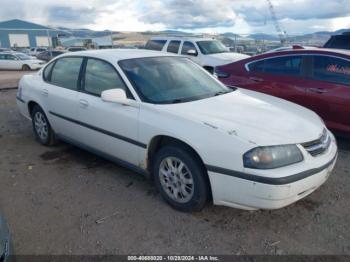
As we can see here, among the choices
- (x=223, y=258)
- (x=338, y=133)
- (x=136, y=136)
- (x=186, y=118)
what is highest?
(x=186, y=118)

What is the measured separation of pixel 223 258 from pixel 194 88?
1.98 meters

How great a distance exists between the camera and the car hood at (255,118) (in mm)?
2840

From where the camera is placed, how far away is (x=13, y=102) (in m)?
8.82

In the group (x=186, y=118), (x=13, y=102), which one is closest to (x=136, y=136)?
(x=186, y=118)

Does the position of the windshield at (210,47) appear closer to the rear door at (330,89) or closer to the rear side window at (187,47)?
the rear side window at (187,47)

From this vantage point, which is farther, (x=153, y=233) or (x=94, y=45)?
(x=94, y=45)

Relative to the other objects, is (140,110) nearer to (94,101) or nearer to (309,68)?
(94,101)

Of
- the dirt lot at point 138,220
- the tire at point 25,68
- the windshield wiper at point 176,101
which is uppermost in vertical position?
the windshield wiper at point 176,101

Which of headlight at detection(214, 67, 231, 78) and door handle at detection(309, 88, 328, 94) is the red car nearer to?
door handle at detection(309, 88, 328, 94)

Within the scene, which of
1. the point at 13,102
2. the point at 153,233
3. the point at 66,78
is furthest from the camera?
the point at 13,102

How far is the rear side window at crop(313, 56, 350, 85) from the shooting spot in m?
4.73

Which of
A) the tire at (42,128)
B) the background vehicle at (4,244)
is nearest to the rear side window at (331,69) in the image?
the tire at (42,128)

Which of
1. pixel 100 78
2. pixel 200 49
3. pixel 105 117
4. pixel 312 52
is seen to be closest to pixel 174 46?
pixel 200 49

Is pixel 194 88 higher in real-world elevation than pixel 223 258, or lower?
higher
